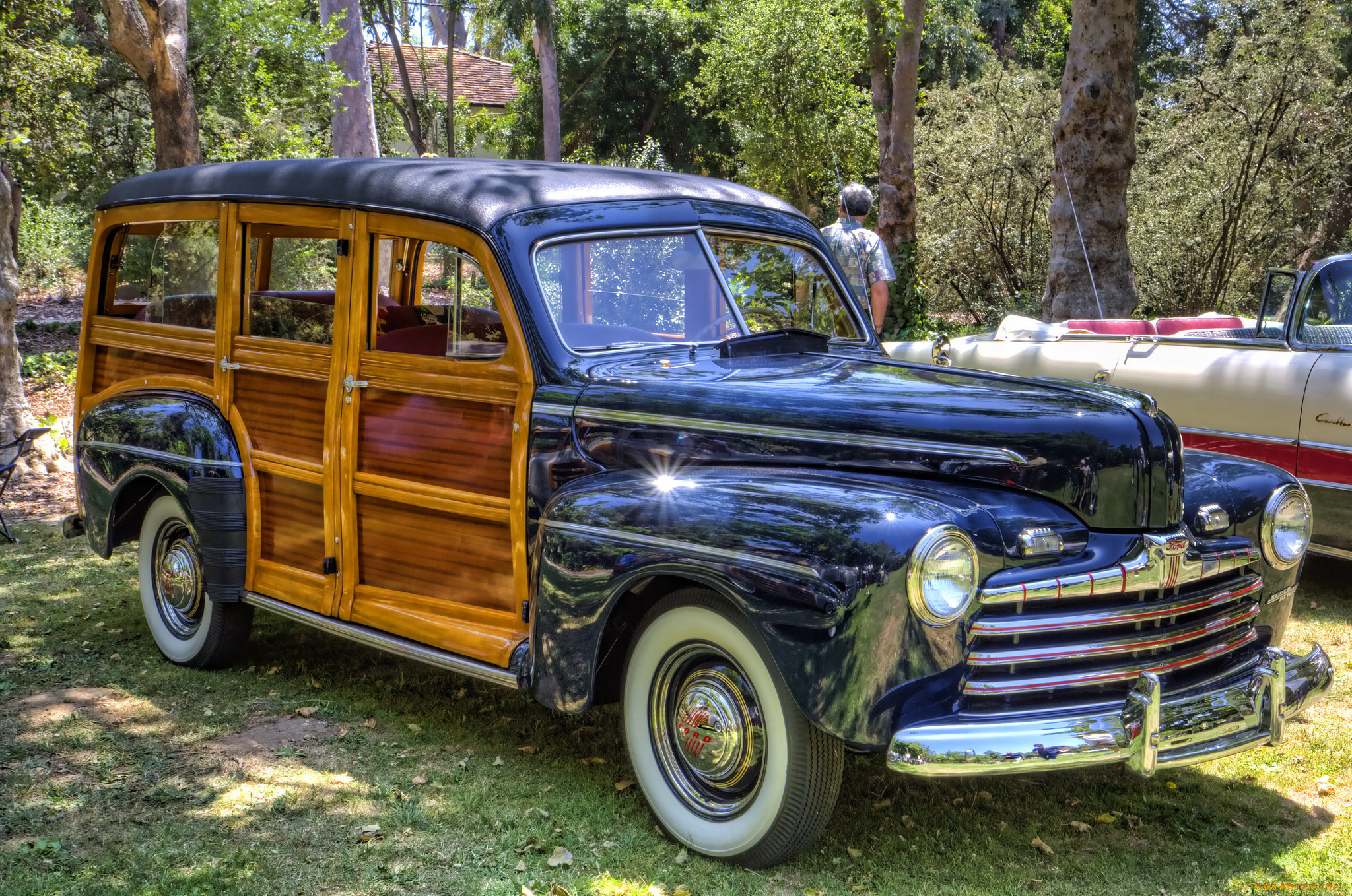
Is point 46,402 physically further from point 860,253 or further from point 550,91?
point 550,91

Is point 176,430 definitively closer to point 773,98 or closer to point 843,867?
point 843,867

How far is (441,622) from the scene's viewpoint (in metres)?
4.14

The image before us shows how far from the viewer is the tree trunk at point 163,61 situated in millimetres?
9469

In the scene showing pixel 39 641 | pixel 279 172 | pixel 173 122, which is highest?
pixel 173 122

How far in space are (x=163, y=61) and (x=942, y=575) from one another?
29.8ft

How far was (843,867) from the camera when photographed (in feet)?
11.1

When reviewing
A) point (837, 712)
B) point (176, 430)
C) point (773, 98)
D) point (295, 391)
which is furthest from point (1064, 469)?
point (773, 98)

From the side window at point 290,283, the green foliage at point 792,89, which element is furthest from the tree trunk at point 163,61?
the green foliage at point 792,89

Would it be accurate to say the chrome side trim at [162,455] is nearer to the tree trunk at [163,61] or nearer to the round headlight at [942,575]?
the round headlight at [942,575]

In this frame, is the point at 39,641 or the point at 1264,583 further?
the point at 39,641

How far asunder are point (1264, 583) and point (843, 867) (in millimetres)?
1612

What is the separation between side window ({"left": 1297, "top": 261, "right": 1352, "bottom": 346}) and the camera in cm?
586

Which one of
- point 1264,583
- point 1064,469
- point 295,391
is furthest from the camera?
point 295,391

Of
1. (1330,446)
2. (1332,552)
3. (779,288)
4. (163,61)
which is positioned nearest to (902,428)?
(779,288)
